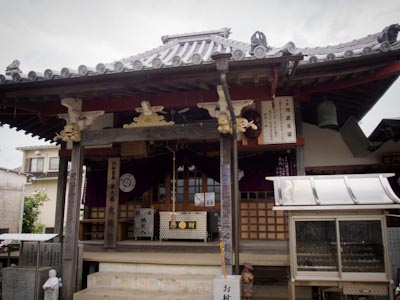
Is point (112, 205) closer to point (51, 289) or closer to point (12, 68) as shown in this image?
point (51, 289)

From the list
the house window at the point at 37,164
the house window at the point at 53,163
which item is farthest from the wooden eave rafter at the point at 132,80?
the house window at the point at 37,164

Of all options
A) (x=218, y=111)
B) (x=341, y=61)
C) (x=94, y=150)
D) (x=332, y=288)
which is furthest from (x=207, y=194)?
(x=341, y=61)

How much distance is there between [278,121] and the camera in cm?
700

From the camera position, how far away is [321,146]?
870cm

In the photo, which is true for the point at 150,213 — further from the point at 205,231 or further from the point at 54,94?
the point at 54,94

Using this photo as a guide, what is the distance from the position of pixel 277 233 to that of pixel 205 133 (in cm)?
500

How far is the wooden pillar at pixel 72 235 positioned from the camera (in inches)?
252

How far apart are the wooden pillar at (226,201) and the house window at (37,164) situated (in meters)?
26.7

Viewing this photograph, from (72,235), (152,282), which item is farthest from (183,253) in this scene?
(72,235)

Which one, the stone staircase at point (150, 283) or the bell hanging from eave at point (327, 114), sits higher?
the bell hanging from eave at point (327, 114)

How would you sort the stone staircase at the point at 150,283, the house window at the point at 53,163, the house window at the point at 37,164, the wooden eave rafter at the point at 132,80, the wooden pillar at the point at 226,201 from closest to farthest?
the wooden eave rafter at the point at 132,80, the wooden pillar at the point at 226,201, the stone staircase at the point at 150,283, the house window at the point at 53,163, the house window at the point at 37,164

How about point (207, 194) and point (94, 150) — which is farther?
point (207, 194)

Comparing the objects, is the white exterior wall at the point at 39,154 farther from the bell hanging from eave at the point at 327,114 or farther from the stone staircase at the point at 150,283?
the bell hanging from eave at the point at 327,114

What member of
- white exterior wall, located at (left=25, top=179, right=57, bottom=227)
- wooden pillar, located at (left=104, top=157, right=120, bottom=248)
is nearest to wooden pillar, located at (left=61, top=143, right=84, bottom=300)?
wooden pillar, located at (left=104, top=157, right=120, bottom=248)
